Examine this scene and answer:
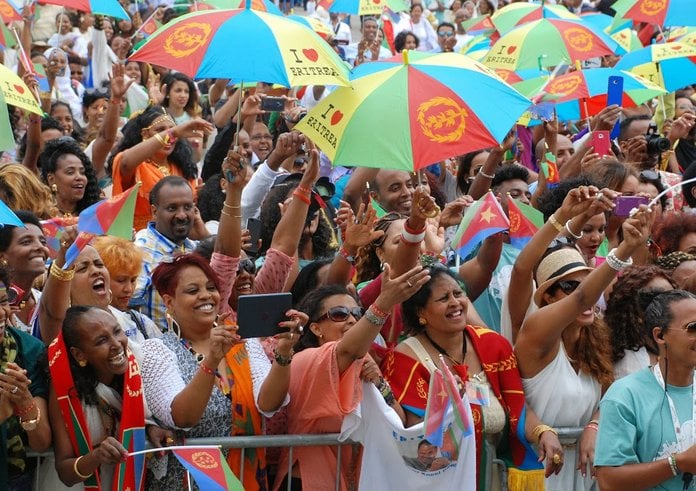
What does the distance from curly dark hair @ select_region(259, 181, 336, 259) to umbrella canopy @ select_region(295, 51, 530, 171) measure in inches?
40.2

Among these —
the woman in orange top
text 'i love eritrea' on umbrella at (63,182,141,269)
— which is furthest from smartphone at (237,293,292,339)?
the woman in orange top

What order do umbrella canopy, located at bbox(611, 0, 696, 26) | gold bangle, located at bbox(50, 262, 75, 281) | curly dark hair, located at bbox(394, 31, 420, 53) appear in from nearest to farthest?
gold bangle, located at bbox(50, 262, 75, 281) → umbrella canopy, located at bbox(611, 0, 696, 26) → curly dark hair, located at bbox(394, 31, 420, 53)

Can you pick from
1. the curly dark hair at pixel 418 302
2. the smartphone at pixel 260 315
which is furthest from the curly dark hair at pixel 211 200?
the smartphone at pixel 260 315

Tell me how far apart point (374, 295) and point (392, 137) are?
0.87 m

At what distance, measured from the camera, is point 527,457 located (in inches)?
219

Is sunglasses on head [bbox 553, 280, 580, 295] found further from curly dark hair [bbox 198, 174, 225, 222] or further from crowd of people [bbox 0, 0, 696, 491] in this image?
curly dark hair [bbox 198, 174, 225, 222]

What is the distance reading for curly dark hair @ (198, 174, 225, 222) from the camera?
810 cm

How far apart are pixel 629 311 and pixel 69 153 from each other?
3.53m

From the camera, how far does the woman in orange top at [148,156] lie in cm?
783

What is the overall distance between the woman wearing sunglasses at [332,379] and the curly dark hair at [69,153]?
2.56 m

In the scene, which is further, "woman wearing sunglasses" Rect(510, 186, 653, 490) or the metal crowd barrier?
"woman wearing sunglasses" Rect(510, 186, 653, 490)

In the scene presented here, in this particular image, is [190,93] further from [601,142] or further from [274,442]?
[274,442]

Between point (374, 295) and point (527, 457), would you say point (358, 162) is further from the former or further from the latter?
point (527, 457)

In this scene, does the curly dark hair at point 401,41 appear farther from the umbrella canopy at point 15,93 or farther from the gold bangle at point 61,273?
the gold bangle at point 61,273
